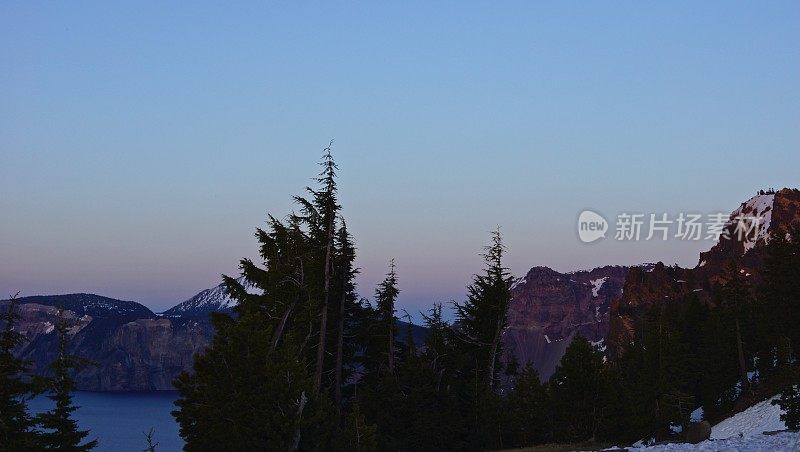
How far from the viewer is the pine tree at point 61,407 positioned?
99.7 feet

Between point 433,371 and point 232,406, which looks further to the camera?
point 433,371

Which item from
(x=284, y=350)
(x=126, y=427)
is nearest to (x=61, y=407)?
(x=284, y=350)

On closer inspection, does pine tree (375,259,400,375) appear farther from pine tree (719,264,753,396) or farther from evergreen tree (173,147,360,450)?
pine tree (719,264,753,396)

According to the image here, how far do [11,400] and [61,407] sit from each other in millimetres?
2865

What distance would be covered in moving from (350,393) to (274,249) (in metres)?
12.4

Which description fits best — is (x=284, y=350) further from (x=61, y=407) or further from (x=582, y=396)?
(x=582, y=396)

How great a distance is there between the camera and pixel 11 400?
1192 inches

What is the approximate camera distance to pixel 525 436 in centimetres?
4378

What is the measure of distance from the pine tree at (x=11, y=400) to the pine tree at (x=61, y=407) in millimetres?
932

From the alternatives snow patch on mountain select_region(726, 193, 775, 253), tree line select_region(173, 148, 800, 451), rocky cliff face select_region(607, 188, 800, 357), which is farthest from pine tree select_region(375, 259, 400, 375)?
snow patch on mountain select_region(726, 193, 775, 253)

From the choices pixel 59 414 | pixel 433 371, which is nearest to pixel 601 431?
pixel 433 371

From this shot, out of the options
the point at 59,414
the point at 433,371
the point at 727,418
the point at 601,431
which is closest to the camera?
the point at 59,414

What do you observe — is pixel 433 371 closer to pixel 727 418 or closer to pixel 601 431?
pixel 601 431

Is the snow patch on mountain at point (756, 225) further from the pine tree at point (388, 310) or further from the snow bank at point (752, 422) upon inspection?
the pine tree at point (388, 310)
